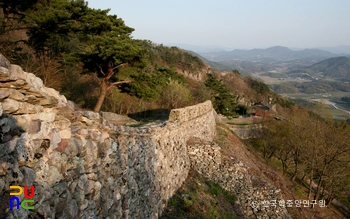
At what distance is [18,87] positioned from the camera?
96.7 inches

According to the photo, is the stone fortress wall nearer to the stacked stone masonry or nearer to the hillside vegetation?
the stacked stone masonry

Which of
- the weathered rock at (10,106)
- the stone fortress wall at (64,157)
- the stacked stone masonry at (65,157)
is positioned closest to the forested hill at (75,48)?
the stacked stone masonry at (65,157)

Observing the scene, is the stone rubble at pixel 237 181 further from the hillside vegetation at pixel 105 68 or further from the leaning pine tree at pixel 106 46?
the leaning pine tree at pixel 106 46

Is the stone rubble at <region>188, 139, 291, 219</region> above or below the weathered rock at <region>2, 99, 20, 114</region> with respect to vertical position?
below

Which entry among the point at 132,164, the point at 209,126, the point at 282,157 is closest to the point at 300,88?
the point at 282,157

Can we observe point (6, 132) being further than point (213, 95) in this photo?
No

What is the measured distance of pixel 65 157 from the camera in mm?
2957

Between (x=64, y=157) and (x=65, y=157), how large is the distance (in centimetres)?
2

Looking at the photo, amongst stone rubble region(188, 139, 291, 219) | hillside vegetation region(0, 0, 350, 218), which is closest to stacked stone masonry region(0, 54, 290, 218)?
hillside vegetation region(0, 0, 350, 218)

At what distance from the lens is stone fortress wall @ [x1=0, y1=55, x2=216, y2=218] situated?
7.73ft

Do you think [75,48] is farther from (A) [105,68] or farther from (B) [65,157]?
(B) [65,157]

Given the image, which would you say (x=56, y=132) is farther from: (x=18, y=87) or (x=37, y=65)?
(x=37, y=65)

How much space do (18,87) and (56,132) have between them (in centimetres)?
66

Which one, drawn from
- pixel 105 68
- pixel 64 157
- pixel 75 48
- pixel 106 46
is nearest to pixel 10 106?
pixel 64 157
